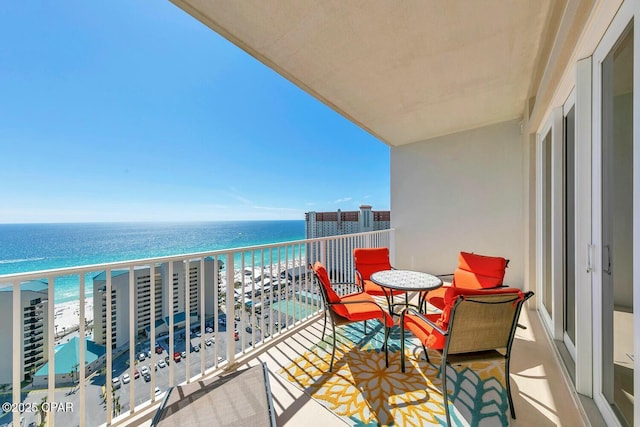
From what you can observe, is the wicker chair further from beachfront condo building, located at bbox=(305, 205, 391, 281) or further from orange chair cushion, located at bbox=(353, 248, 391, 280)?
beachfront condo building, located at bbox=(305, 205, 391, 281)

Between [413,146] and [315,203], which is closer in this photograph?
[413,146]

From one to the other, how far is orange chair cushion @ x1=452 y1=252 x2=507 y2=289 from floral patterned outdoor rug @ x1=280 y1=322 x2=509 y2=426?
2.95ft

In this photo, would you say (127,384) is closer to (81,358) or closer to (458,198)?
(81,358)

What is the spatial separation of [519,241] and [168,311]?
550 centimetres

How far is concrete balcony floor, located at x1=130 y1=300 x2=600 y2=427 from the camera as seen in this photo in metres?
1.60

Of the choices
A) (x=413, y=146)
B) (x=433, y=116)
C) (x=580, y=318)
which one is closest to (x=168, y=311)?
(x=580, y=318)

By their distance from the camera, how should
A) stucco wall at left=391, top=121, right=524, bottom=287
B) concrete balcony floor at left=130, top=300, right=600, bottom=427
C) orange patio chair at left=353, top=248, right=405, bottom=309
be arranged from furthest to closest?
stucco wall at left=391, top=121, right=524, bottom=287 < orange patio chair at left=353, top=248, right=405, bottom=309 < concrete balcony floor at left=130, top=300, right=600, bottom=427

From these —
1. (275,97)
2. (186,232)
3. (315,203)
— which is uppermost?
(275,97)

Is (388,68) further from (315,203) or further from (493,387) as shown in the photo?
(315,203)

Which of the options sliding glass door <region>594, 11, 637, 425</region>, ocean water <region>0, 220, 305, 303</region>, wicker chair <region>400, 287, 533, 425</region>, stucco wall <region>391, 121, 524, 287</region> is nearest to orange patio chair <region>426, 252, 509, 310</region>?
wicker chair <region>400, 287, 533, 425</region>

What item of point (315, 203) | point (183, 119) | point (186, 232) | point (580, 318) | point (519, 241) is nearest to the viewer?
point (580, 318)

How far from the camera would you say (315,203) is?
28922 mm

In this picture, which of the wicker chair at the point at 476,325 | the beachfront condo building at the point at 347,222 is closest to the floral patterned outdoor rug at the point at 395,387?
the wicker chair at the point at 476,325

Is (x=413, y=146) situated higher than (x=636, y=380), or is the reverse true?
(x=413, y=146)
